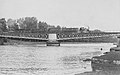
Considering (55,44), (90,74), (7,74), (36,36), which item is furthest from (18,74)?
(36,36)

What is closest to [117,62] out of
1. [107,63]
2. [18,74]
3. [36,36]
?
[107,63]

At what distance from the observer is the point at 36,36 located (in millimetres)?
198500

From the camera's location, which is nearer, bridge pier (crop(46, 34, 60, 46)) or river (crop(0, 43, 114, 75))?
river (crop(0, 43, 114, 75))

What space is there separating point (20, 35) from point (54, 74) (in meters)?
147

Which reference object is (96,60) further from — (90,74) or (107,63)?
(90,74)

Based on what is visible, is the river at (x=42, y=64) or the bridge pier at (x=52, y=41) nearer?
the river at (x=42, y=64)

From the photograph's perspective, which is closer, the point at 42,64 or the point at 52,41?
the point at 42,64

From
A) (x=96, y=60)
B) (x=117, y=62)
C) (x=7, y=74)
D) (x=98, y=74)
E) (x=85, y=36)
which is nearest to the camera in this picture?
(x=98, y=74)

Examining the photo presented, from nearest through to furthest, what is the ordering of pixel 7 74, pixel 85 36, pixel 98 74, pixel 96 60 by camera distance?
1. pixel 98 74
2. pixel 7 74
3. pixel 96 60
4. pixel 85 36

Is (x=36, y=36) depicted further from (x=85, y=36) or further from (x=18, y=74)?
(x=18, y=74)

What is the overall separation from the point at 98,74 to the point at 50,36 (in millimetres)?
151791

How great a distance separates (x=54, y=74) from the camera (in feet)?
158

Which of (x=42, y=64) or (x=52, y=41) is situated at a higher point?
(x=52, y=41)

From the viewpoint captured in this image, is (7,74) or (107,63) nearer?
(7,74)
